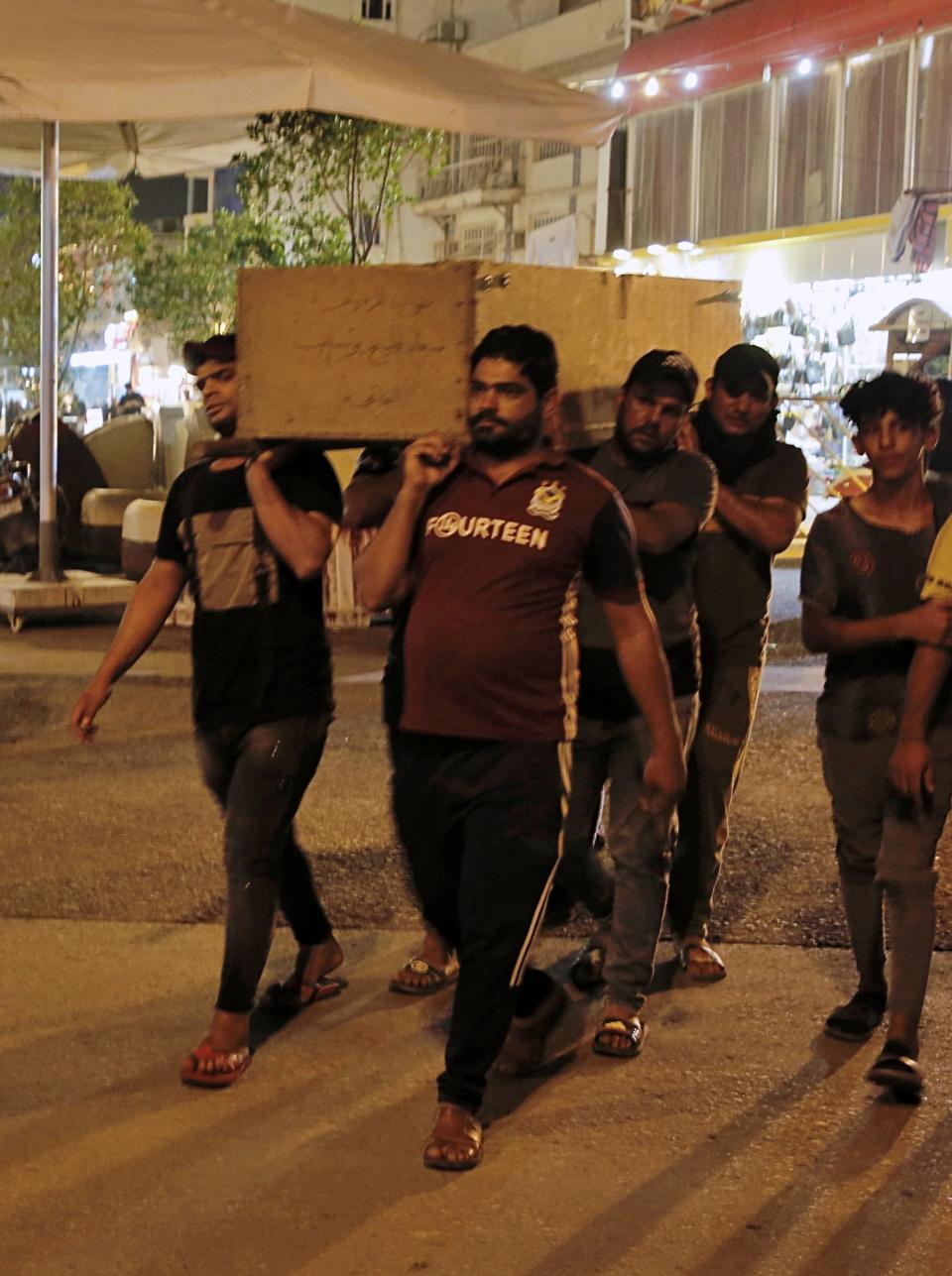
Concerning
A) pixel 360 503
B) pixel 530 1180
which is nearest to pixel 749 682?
pixel 360 503

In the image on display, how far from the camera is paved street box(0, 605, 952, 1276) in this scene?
11.4 ft

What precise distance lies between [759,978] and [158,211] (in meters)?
53.2

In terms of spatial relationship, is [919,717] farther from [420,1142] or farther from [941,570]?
[420,1142]

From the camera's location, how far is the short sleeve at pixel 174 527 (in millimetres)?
4508

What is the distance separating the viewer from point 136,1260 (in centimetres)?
338

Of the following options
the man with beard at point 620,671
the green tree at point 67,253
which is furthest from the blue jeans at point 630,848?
the green tree at point 67,253

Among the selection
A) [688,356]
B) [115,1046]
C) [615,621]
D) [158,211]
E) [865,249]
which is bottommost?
[115,1046]

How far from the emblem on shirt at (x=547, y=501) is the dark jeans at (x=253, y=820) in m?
0.96

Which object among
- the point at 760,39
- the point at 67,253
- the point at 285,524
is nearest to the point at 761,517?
the point at 285,524

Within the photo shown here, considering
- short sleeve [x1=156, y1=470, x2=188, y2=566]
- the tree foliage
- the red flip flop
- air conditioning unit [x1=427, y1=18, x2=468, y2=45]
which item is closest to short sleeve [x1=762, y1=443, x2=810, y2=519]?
short sleeve [x1=156, y1=470, x2=188, y2=566]

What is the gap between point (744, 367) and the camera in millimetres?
4980

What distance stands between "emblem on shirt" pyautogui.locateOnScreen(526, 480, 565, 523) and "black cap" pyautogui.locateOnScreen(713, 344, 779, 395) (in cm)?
130

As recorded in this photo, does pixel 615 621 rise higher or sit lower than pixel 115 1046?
higher

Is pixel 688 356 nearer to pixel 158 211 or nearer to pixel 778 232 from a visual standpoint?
pixel 778 232
